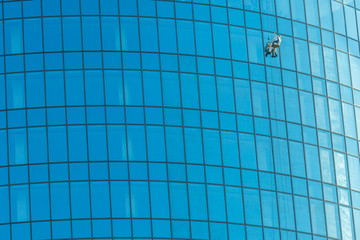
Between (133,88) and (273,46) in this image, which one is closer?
(133,88)

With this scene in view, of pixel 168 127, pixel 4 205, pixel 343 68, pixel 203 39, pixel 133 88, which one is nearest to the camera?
pixel 4 205

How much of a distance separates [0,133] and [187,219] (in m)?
15.0

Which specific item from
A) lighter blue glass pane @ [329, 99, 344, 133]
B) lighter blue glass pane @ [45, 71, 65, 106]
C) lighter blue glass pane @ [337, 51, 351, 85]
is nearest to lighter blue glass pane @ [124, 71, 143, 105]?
lighter blue glass pane @ [45, 71, 65, 106]

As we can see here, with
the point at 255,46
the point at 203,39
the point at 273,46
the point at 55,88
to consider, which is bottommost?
the point at 55,88

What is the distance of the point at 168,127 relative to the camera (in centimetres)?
8038

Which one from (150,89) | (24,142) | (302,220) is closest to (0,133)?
(24,142)

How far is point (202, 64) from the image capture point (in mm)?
82750

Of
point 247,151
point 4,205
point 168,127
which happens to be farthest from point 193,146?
point 4,205

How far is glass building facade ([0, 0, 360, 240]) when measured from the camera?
7806 centimetres

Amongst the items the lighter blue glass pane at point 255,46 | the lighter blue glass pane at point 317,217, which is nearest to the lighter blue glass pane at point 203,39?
the lighter blue glass pane at point 255,46

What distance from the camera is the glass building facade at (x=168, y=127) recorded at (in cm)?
7806

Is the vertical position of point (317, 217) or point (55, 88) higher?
point (55, 88)

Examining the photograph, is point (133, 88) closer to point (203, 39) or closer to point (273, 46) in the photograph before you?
point (203, 39)

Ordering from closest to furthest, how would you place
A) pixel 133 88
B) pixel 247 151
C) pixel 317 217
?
pixel 133 88
pixel 247 151
pixel 317 217
